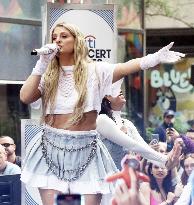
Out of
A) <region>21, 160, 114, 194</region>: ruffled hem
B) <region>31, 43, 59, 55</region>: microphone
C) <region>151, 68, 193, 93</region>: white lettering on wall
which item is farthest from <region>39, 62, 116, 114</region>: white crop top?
<region>151, 68, 193, 93</region>: white lettering on wall

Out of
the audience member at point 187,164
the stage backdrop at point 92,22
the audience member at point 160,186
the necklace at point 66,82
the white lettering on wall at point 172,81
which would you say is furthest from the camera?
the white lettering on wall at point 172,81

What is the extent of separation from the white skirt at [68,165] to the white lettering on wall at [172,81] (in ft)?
15.5

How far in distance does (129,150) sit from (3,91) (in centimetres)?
280

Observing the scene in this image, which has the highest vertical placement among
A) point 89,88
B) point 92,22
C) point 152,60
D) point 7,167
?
point 92,22

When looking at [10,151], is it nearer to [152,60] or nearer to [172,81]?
[152,60]

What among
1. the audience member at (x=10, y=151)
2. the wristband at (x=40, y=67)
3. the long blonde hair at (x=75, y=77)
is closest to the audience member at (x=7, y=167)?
the audience member at (x=10, y=151)

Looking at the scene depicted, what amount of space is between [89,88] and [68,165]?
0.38 meters

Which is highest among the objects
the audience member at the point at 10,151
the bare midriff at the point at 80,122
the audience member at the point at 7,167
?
the bare midriff at the point at 80,122

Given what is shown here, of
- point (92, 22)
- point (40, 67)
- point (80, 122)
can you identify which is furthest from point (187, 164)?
point (40, 67)

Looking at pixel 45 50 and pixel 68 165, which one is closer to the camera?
pixel 45 50

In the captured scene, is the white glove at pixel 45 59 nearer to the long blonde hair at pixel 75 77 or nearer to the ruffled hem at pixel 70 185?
the long blonde hair at pixel 75 77

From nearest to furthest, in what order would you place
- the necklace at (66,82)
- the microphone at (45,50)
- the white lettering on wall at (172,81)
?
the microphone at (45,50) → the necklace at (66,82) → the white lettering on wall at (172,81)

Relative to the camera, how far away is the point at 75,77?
3.55 meters

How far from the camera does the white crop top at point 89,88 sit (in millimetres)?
3531
